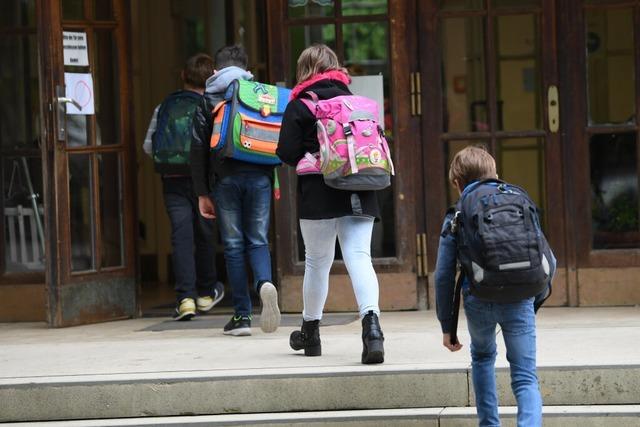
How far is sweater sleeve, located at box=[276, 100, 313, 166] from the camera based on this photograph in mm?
6742

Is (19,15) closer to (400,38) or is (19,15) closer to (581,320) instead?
(400,38)

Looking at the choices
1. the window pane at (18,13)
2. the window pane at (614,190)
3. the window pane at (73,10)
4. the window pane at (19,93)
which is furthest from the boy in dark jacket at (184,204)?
the window pane at (614,190)

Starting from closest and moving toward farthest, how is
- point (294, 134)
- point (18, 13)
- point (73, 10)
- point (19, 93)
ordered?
point (294, 134)
point (73, 10)
point (18, 13)
point (19, 93)

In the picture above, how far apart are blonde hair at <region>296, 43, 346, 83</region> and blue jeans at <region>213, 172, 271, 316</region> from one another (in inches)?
40.1

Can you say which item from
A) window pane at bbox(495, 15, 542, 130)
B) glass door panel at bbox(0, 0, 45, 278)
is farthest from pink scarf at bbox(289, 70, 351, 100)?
glass door panel at bbox(0, 0, 45, 278)

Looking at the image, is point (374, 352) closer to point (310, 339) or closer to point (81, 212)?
point (310, 339)

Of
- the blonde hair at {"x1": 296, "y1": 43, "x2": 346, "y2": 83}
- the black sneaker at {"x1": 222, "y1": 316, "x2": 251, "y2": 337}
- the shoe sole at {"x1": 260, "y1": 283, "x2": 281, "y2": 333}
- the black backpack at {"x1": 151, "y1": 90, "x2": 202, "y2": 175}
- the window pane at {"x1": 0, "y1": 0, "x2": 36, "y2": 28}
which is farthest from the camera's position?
the window pane at {"x1": 0, "y1": 0, "x2": 36, "y2": 28}

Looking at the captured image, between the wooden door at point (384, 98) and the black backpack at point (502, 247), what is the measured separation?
3.47 meters

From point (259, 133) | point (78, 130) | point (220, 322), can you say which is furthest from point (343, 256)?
point (78, 130)

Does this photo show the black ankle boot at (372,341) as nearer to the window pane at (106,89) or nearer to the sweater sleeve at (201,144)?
the sweater sleeve at (201,144)

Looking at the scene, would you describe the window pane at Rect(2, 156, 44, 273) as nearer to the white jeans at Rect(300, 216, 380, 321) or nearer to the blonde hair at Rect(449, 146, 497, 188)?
the white jeans at Rect(300, 216, 380, 321)

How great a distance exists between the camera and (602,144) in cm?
892

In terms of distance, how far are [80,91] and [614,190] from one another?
361 centimetres

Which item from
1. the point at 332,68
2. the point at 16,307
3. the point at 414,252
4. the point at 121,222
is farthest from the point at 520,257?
the point at 16,307
